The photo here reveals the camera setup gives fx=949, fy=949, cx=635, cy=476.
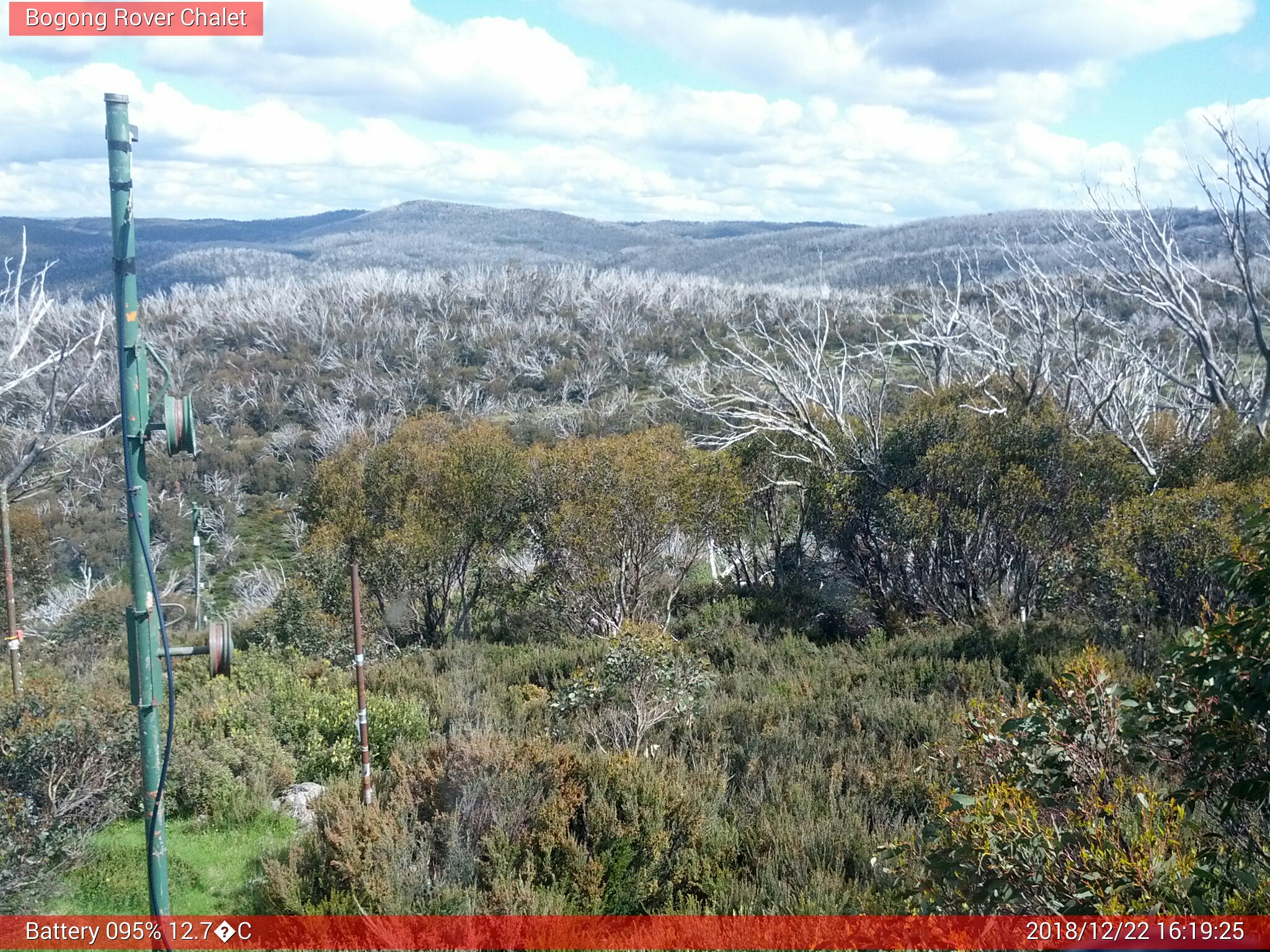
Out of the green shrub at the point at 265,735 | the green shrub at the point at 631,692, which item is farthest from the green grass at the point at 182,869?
the green shrub at the point at 631,692

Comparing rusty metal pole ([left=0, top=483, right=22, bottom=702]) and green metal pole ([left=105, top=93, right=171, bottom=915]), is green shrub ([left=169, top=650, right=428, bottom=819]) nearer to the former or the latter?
rusty metal pole ([left=0, top=483, right=22, bottom=702])

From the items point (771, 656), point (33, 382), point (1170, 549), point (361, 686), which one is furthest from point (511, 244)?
point (361, 686)

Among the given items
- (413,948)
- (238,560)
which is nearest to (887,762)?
(413,948)

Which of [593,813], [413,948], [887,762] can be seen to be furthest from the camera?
[887,762]

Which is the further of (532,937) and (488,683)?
(488,683)

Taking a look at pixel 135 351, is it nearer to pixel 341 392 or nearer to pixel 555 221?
pixel 341 392
